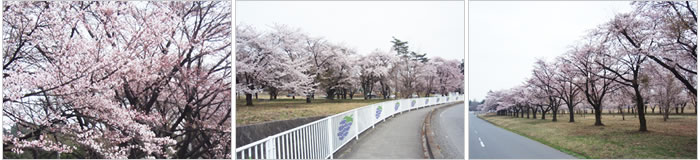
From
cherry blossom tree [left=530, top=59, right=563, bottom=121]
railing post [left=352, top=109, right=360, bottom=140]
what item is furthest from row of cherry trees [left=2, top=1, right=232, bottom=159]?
cherry blossom tree [left=530, top=59, right=563, bottom=121]

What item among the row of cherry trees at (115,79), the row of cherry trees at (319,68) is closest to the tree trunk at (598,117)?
the row of cherry trees at (319,68)

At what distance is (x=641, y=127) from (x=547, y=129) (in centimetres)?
78

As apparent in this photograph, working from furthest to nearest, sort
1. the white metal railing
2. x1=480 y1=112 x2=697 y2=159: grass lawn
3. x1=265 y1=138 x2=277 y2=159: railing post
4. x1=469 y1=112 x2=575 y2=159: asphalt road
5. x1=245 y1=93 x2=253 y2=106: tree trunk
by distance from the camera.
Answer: x1=245 y1=93 x2=253 y2=106: tree trunk, x1=469 y1=112 x2=575 y2=159: asphalt road, x1=480 y1=112 x2=697 y2=159: grass lawn, the white metal railing, x1=265 y1=138 x2=277 y2=159: railing post

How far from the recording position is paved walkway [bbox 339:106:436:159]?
383 centimetres

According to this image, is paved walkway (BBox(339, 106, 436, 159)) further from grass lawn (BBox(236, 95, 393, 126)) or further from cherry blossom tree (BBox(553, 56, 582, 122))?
cherry blossom tree (BBox(553, 56, 582, 122))

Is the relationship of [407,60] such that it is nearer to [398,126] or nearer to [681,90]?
[398,126]

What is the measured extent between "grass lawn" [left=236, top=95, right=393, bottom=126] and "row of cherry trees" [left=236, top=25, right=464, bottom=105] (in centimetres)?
6

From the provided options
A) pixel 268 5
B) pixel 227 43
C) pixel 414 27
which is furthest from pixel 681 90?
pixel 227 43

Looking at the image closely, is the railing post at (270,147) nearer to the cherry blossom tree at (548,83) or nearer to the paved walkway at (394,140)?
the paved walkway at (394,140)

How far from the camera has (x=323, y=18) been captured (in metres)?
3.92

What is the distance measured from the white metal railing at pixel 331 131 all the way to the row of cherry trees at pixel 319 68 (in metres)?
0.13

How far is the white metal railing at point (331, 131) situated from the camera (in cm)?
335

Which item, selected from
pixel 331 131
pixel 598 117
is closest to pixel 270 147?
pixel 331 131

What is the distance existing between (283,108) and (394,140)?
1154 mm
